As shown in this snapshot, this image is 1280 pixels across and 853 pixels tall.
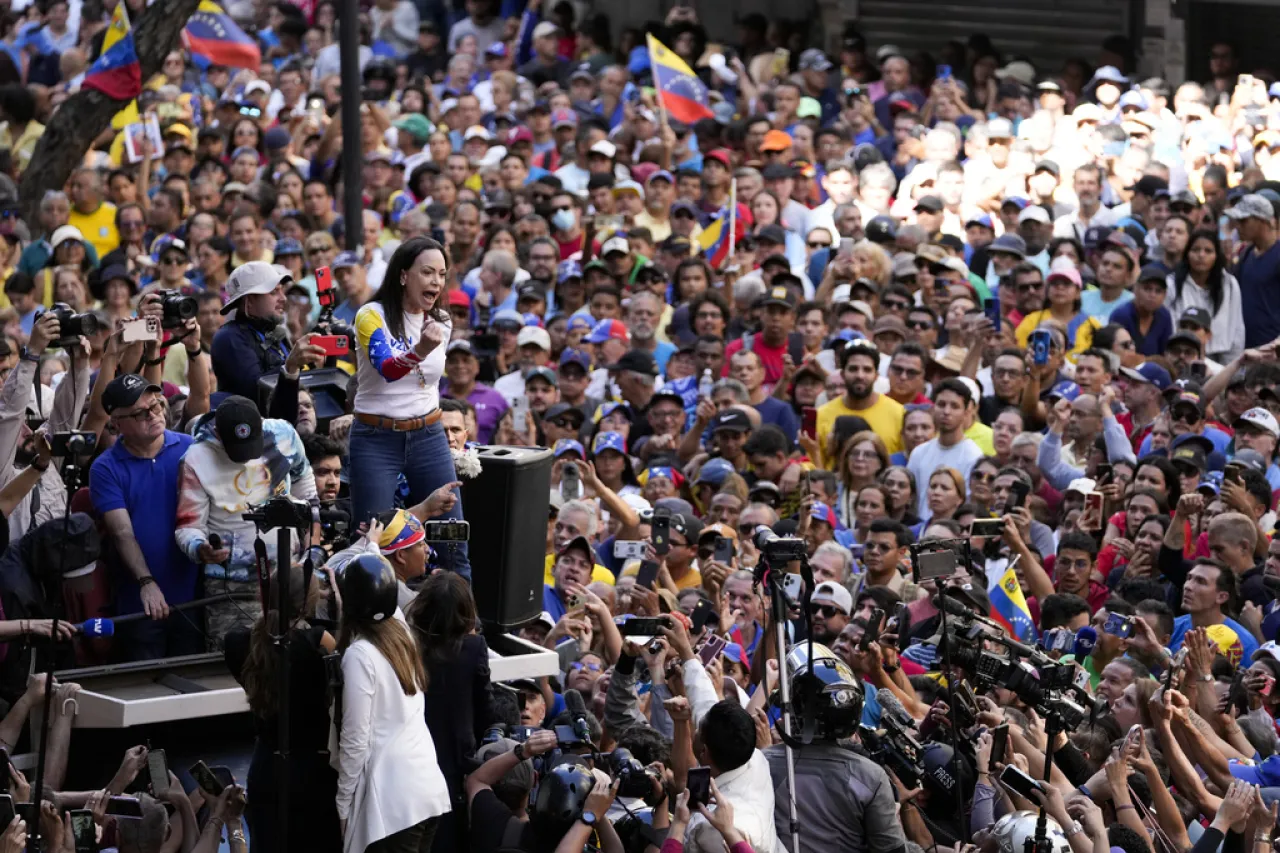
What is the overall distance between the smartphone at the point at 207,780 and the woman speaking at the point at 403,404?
1.34 meters

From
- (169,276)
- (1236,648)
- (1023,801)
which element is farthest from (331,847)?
(169,276)

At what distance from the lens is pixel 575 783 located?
7.30m

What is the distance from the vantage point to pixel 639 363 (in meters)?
14.5

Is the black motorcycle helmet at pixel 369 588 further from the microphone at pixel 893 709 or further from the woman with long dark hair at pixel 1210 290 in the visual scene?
the woman with long dark hair at pixel 1210 290

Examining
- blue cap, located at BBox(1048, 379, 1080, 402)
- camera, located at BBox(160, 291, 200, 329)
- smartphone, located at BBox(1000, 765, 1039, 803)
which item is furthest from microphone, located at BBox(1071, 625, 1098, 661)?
camera, located at BBox(160, 291, 200, 329)

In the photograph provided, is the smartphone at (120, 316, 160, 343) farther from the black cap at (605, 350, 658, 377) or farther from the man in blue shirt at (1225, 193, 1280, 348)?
the man in blue shirt at (1225, 193, 1280, 348)

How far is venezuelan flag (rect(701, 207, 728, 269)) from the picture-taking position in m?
17.2

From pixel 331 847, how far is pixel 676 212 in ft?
34.8

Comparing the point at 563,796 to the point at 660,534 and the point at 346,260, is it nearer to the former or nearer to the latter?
the point at 660,534

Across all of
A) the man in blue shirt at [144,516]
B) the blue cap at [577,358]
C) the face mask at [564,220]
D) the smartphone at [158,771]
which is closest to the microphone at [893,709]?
the smartphone at [158,771]

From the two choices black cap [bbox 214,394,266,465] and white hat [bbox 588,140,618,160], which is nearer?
black cap [bbox 214,394,266,465]

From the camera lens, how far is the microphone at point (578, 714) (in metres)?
7.67

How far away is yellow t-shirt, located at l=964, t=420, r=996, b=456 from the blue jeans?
485 cm

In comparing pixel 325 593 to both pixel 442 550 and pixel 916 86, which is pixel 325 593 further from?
pixel 916 86
